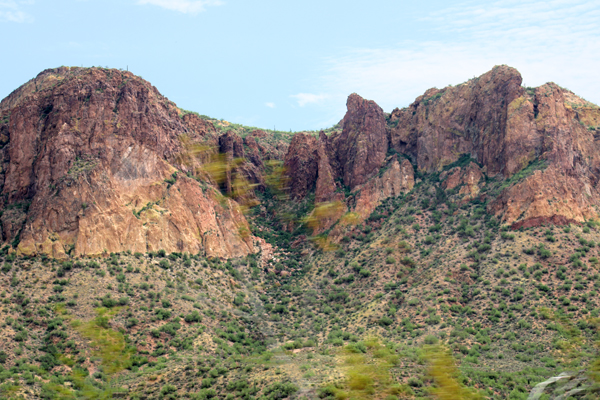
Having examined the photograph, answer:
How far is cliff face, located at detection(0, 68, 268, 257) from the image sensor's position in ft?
188

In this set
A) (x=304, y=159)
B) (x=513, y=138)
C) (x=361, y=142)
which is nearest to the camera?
(x=513, y=138)

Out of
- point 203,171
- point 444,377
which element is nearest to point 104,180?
point 203,171

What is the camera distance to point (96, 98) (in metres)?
66.5

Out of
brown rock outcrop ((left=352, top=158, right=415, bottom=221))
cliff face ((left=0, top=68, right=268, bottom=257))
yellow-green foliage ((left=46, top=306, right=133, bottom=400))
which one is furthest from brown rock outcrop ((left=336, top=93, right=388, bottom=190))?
yellow-green foliage ((left=46, top=306, right=133, bottom=400))

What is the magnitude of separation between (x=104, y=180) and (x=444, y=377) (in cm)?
5969

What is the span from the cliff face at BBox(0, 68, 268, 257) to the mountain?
8.5 inches

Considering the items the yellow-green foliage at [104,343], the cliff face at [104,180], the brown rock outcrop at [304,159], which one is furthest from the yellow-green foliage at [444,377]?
Answer: the brown rock outcrop at [304,159]

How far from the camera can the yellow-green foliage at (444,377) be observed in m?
7.03

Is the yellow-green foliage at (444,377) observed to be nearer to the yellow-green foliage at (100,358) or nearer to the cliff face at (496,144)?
the yellow-green foliage at (100,358)

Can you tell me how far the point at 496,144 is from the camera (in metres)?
73.9

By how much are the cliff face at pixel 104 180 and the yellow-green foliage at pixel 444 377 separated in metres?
50.5

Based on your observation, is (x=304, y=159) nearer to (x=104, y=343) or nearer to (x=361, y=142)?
(x=361, y=142)

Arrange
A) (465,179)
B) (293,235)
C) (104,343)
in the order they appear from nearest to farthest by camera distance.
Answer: (104,343) → (465,179) → (293,235)

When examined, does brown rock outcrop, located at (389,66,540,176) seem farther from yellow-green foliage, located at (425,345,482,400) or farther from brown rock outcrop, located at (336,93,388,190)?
yellow-green foliage, located at (425,345,482,400)
